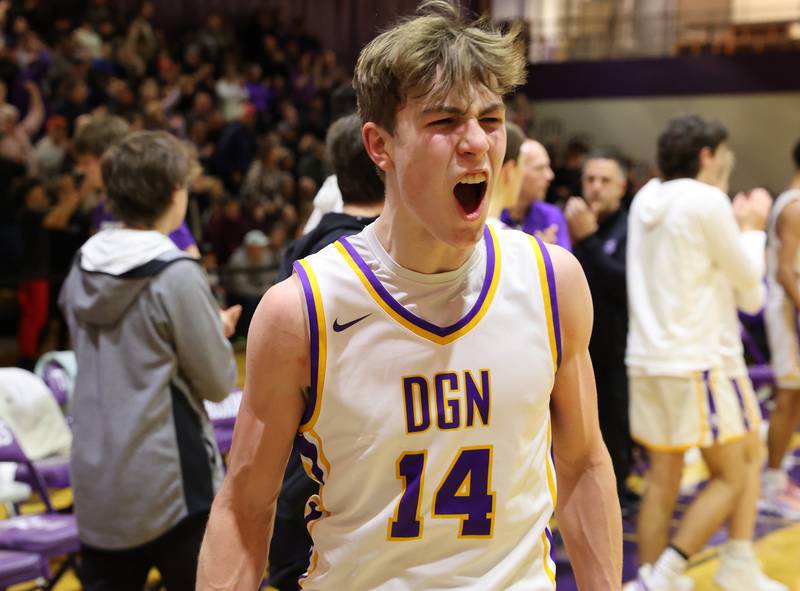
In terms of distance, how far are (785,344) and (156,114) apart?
658 centimetres

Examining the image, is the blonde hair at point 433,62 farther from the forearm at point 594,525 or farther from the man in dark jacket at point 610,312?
the man in dark jacket at point 610,312

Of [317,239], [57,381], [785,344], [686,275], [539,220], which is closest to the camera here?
[317,239]

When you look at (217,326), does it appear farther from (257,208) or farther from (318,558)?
(257,208)

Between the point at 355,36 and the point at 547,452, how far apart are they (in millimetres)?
17434

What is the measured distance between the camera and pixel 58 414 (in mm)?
4664

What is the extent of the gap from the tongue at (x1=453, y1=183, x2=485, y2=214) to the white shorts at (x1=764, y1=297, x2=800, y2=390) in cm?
437

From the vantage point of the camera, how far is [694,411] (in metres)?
4.07

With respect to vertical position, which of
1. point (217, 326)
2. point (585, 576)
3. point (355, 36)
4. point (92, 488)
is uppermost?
point (355, 36)

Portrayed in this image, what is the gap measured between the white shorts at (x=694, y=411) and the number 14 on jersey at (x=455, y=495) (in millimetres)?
2593

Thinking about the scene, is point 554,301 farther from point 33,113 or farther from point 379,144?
point 33,113

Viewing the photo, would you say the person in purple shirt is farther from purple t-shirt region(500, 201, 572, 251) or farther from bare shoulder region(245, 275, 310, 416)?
bare shoulder region(245, 275, 310, 416)

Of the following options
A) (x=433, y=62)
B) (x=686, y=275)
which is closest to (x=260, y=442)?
(x=433, y=62)

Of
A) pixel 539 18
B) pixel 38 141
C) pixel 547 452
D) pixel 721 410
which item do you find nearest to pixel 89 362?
pixel 547 452

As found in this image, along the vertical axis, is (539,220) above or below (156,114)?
below
